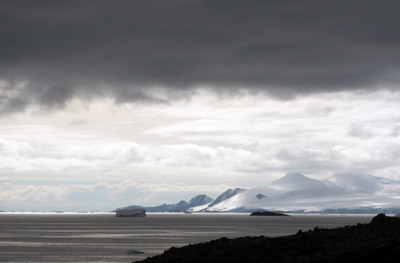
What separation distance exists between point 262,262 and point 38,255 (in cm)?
8330

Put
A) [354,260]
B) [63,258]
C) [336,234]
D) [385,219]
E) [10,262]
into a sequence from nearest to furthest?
1. [354,260]
2. [336,234]
3. [385,219]
4. [10,262]
5. [63,258]

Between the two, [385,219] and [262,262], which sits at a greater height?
[385,219]

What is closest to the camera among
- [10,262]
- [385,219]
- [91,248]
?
[385,219]

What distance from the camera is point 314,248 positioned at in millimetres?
53719

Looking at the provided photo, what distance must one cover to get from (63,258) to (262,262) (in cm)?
7458

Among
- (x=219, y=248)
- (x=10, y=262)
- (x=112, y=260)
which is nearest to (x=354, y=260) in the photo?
(x=219, y=248)

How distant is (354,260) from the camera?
1841 inches

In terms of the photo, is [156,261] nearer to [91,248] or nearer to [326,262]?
[326,262]

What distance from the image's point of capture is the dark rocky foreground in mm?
47875

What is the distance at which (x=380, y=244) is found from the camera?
48.9m

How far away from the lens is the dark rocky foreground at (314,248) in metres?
47.9

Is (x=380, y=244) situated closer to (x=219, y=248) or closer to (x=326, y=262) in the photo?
(x=326, y=262)

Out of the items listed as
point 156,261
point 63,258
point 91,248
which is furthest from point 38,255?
point 156,261

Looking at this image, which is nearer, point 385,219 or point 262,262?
point 262,262
